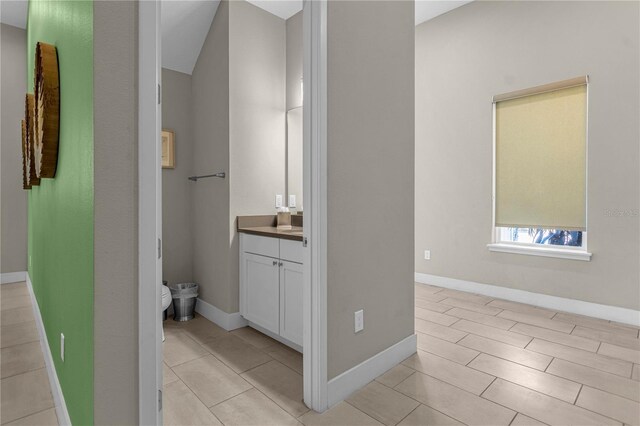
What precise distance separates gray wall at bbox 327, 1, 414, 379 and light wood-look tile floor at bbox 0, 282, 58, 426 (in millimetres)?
1460

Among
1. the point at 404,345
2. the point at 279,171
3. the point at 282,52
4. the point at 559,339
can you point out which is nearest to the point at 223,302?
the point at 279,171

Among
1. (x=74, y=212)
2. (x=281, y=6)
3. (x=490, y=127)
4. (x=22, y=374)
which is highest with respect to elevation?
(x=281, y=6)

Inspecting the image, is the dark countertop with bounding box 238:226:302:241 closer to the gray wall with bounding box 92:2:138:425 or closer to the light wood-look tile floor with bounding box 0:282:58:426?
the gray wall with bounding box 92:2:138:425

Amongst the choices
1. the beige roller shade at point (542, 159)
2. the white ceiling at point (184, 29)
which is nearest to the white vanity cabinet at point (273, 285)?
the white ceiling at point (184, 29)

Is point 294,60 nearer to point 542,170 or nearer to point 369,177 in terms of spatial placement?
point 369,177

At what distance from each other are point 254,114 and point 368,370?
2.18 metres

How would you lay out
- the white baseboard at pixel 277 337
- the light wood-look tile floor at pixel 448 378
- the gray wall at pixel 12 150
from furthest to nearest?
the gray wall at pixel 12 150 → the white baseboard at pixel 277 337 → the light wood-look tile floor at pixel 448 378

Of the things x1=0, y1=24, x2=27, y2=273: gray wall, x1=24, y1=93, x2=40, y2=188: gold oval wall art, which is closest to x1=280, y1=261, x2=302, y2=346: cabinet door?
x1=24, y1=93, x2=40, y2=188: gold oval wall art

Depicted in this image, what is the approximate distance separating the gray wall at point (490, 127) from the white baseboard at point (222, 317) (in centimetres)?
239

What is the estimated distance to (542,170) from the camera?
3.30 m

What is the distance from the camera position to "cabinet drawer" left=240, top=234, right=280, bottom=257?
8.18 ft

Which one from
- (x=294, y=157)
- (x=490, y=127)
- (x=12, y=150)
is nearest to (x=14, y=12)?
(x=12, y=150)

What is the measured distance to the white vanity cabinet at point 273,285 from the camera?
2312 millimetres

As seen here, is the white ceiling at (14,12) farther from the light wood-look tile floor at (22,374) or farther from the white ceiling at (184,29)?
the light wood-look tile floor at (22,374)
